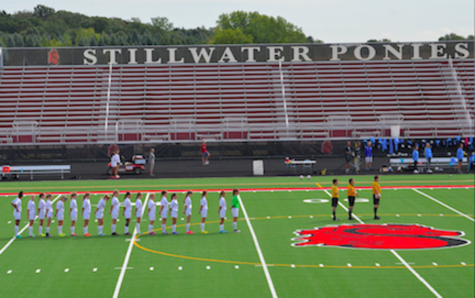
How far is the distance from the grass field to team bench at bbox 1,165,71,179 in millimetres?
8050

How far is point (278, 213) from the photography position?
22734 mm

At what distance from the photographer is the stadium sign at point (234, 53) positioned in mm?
47688

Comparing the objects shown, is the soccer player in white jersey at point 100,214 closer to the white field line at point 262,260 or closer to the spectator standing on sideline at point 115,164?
the white field line at point 262,260

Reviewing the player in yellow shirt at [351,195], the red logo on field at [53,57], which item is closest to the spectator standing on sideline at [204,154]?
the player in yellow shirt at [351,195]

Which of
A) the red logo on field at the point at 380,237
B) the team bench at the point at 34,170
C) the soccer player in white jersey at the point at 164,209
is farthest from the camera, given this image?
the team bench at the point at 34,170

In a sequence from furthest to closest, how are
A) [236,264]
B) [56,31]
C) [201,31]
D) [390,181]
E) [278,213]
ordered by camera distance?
1. [201,31]
2. [56,31]
3. [390,181]
4. [278,213]
5. [236,264]

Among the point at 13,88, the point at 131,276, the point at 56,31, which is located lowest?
the point at 131,276

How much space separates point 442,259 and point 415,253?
2.71 ft

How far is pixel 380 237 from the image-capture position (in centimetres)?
1891

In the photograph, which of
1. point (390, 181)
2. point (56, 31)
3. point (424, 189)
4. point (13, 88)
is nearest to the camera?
point (424, 189)

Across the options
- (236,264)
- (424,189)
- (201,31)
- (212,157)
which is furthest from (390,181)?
(201,31)

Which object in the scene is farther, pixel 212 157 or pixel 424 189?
pixel 212 157

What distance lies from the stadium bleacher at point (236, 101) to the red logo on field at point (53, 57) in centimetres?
70

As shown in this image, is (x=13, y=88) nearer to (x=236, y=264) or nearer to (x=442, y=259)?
(x=236, y=264)
